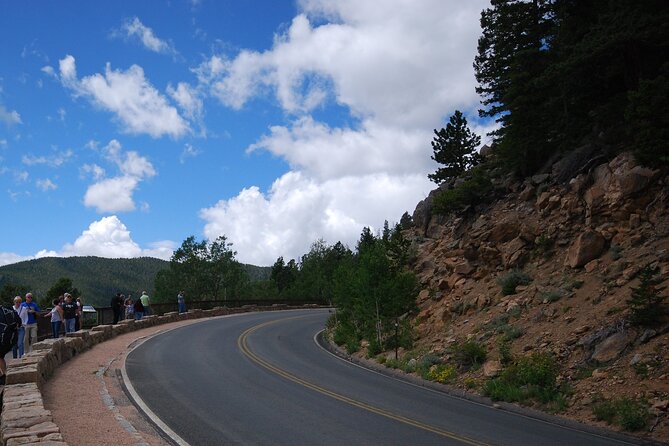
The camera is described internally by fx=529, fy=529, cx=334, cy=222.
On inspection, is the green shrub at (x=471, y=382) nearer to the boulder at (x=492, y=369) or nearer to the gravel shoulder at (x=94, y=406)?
the boulder at (x=492, y=369)

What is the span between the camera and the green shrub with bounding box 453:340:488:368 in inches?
669

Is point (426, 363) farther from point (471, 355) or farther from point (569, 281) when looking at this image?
point (569, 281)

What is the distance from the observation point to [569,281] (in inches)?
747

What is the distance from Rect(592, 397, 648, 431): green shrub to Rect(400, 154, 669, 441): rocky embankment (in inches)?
5.2

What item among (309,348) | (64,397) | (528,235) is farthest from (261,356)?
(528,235)

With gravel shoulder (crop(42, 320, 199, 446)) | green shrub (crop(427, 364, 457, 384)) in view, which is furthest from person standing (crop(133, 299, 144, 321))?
green shrub (crop(427, 364, 457, 384))

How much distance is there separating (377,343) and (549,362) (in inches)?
376

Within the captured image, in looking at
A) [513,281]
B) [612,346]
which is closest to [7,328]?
[612,346]

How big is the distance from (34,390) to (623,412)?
39.3 feet

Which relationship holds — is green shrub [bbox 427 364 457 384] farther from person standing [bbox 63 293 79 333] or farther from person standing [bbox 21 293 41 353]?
person standing [bbox 63 293 79 333]

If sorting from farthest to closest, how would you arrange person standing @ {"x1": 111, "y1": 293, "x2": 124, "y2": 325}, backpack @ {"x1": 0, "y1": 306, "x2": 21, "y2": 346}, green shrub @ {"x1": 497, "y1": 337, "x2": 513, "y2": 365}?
person standing @ {"x1": 111, "y1": 293, "x2": 124, "y2": 325}, green shrub @ {"x1": 497, "y1": 337, "x2": 513, "y2": 365}, backpack @ {"x1": 0, "y1": 306, "x2": 21, "y2": 346}

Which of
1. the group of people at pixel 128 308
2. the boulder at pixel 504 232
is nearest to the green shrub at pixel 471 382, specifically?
the boulder at pixel 504 232

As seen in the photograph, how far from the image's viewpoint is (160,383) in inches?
542

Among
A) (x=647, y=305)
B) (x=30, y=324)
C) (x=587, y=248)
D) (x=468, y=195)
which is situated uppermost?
(x=468, y=195)
